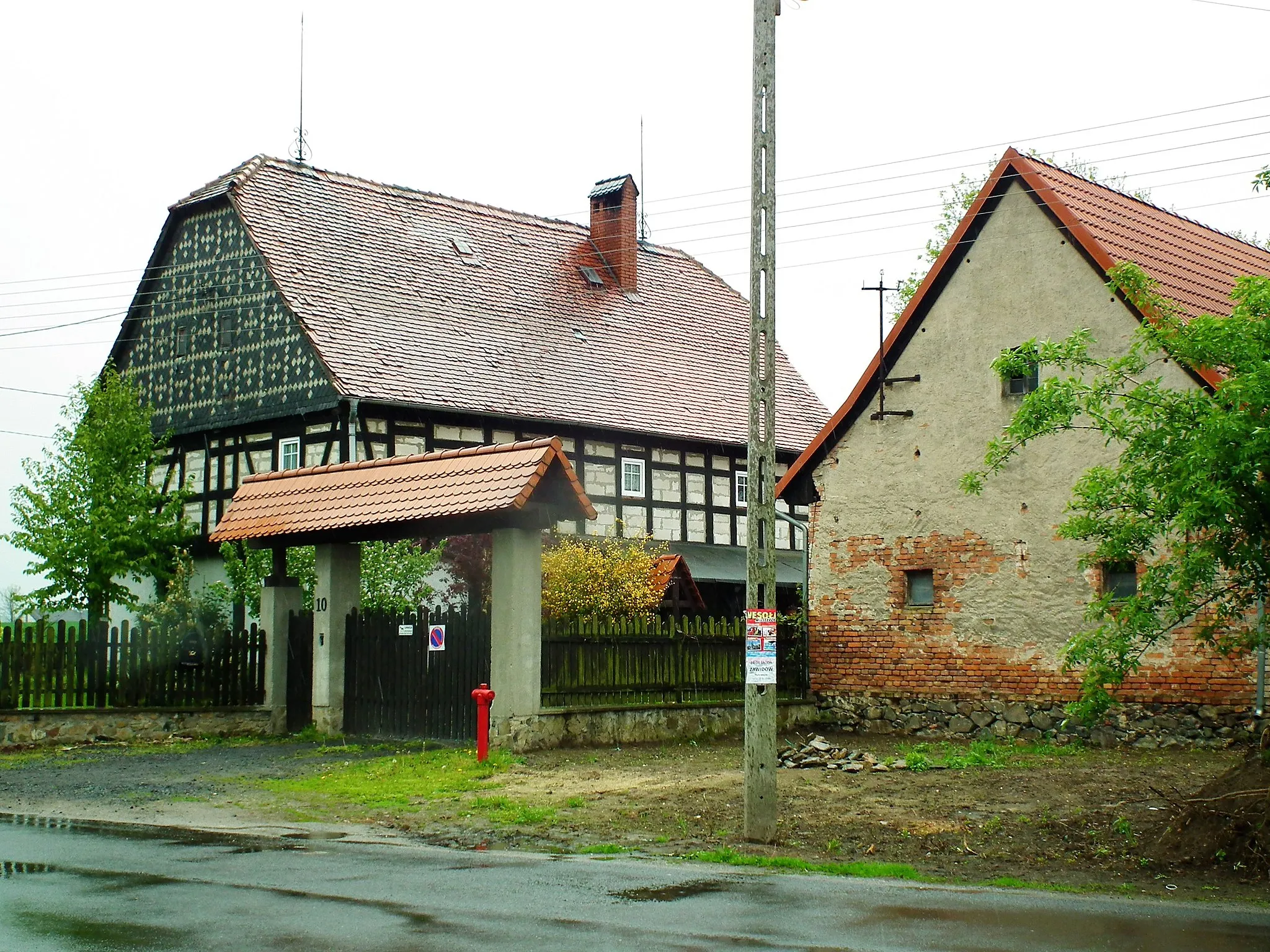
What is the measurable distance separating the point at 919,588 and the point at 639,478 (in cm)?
1232

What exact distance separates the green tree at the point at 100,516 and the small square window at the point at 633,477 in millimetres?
9924

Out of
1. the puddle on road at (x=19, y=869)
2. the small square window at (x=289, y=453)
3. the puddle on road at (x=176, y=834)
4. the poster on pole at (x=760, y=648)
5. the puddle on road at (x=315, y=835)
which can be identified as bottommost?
the puddle on road at (x=315, y=835)

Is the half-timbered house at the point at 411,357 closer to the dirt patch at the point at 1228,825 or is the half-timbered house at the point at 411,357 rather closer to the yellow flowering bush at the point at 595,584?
the yellow flowering bush at the point at 595,584

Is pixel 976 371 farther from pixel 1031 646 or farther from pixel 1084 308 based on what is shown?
pixel 1031 646

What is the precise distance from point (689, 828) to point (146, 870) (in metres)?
4.53

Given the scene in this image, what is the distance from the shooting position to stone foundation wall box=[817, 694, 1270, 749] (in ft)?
58.2

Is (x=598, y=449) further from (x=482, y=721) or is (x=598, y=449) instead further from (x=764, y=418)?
(x=764, y=418)

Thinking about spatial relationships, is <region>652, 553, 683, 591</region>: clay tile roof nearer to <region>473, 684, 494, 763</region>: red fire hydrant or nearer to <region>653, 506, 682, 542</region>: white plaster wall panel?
<region>653, 506, 682, 542</region>: white plaster wall panel

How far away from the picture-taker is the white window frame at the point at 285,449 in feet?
96.7

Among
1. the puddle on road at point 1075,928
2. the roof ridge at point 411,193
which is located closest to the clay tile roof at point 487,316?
the roof ridge at point 411,193

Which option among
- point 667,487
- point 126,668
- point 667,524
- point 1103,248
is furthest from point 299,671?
A: point 667,487

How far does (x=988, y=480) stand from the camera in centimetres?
2041

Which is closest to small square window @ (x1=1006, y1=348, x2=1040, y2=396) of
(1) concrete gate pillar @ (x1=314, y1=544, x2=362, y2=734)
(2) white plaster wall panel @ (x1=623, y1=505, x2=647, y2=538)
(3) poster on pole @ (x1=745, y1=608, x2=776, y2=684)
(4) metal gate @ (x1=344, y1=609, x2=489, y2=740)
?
(4) metal gate @ (x1=344, y1=609, x2=489, y2=740)

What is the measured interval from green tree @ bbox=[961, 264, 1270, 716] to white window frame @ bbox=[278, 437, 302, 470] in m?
20.1
